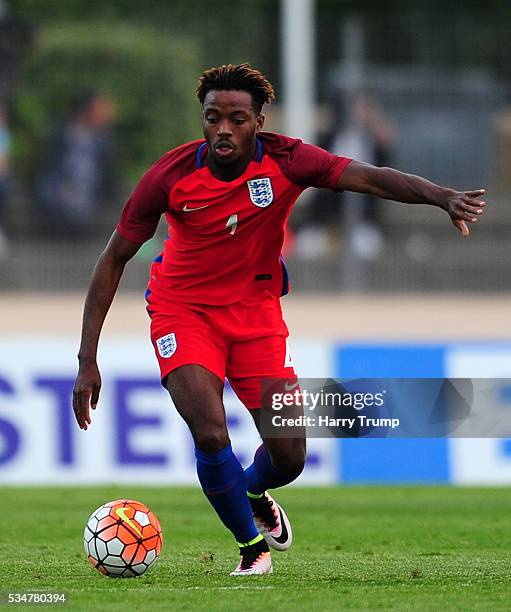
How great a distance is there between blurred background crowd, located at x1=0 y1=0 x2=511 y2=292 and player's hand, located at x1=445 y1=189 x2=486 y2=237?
35.3 ft

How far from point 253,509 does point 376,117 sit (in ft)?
34.7

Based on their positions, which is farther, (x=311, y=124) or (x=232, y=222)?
(x=311, y=124)

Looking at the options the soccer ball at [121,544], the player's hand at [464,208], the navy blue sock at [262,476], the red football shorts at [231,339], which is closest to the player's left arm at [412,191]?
the player's hand at [464,208]

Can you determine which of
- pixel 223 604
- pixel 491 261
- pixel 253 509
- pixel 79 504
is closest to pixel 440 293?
pixel 491 261

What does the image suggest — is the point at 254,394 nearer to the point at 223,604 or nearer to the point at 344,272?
the point at 223,604

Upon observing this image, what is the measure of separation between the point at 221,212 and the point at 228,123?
0.42 metres

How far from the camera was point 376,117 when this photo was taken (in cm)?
1772

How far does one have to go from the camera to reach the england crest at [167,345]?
697 centimetres

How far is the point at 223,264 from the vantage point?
7.10 metres

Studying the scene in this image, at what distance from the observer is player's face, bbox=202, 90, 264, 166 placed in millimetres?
6789

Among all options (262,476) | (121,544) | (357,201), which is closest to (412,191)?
(262,476)

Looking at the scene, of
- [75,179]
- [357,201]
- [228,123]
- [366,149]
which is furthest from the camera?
[75,179]

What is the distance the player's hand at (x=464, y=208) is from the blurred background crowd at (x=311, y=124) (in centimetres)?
1077

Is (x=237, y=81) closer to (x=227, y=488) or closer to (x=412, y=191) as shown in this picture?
(x=412, y=191)
